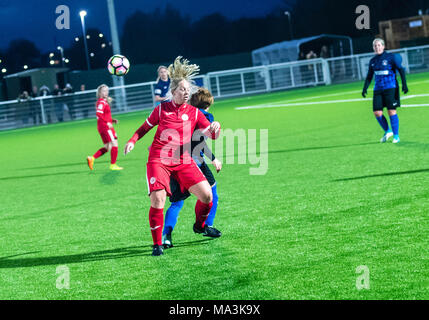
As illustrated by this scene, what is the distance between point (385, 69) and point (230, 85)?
27725 mm

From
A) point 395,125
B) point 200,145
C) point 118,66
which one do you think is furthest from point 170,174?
point 118,66

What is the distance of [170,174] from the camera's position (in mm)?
5863

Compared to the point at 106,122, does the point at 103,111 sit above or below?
above

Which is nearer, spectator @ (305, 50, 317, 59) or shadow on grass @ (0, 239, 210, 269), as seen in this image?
shadow on grass @ (0, 239, 210, 269)

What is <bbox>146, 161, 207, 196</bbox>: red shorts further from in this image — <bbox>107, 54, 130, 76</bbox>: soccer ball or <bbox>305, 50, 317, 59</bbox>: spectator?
<bbox>305, 50, 317, 59</bbox>: spectator

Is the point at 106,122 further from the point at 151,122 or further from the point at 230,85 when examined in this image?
the point at 230,85

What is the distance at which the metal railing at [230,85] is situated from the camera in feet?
108

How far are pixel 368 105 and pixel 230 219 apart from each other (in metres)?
14.6

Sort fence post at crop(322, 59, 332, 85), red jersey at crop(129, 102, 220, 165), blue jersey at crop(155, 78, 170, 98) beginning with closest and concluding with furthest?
red jersey at crop(129, 102, 220, 165)
blue jersey at crop(155, 78, 170, 98)
fence post at crop(322, 59, 332, 85)

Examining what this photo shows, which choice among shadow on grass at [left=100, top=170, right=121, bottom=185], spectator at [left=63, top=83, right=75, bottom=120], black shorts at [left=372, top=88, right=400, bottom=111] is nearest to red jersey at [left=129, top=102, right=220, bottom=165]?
shadow on grass at [left=100, top=170, right=121, bottom=185]

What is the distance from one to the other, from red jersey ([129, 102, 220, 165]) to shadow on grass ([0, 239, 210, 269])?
0.87m

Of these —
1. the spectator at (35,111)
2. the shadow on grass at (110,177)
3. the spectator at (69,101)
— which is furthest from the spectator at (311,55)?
the shadow on grass at (110,177)

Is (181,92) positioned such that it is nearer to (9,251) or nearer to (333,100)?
(9,251)

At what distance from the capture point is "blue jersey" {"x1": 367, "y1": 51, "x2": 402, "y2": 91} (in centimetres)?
1217
